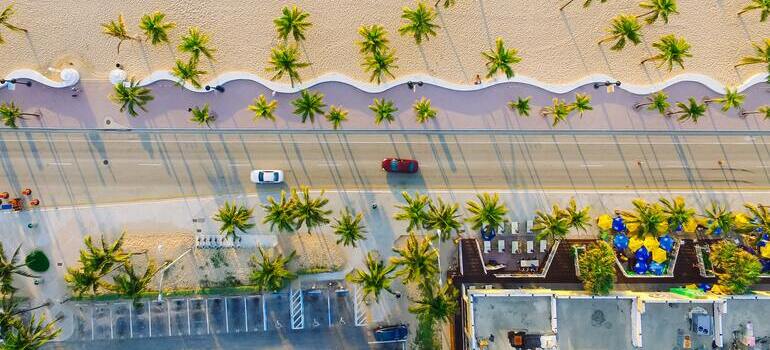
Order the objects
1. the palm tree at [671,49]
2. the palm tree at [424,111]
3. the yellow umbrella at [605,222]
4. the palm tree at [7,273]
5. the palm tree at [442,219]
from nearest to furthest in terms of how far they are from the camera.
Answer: the palm tree at [7,273]
the palm tree at [442,219]
the palm tree at [671,49]
the palm tree at [424,111]
the yellow umbrella at [605,222]

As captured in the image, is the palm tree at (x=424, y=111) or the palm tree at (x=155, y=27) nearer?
the palm tree at (x=155, y=27)

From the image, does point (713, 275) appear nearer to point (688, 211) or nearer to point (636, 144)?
point (688, 211)

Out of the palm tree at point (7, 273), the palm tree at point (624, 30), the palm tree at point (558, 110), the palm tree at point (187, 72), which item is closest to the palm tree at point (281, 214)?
the palm tree at point (187, 72)

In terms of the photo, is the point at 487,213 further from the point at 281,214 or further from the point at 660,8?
the point at 660,8

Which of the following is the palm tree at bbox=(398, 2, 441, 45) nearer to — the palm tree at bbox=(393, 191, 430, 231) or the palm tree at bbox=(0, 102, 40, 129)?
the palm tree at bbox=(393, 191, 430, 231)

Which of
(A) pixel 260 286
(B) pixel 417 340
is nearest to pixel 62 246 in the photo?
(A) pixel 260 286

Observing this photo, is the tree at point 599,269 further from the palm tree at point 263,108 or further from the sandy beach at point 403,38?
the palm tree at point 263,108
